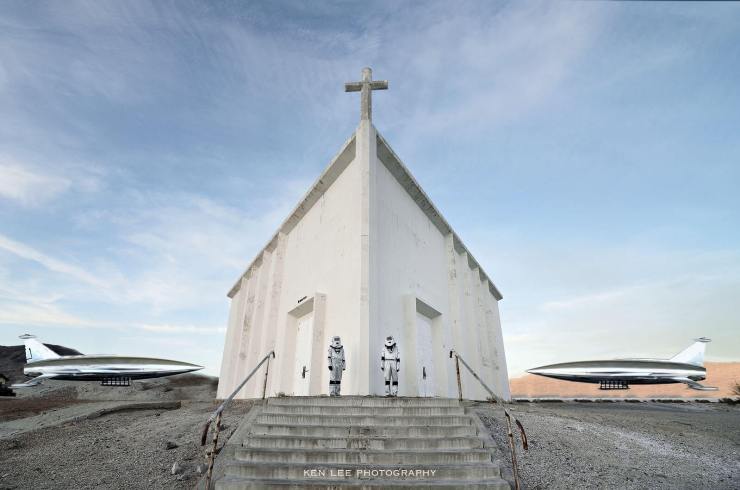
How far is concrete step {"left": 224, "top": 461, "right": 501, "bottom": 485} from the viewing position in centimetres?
495

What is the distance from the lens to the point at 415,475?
4961 millimetres

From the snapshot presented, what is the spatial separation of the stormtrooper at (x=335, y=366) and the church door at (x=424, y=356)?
3.15 m

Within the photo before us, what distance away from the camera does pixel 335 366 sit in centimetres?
877

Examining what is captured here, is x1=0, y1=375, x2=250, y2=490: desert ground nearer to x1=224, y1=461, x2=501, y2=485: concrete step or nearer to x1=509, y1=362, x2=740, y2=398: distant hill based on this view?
x1=224, y1=461, x2=501, y2=485: concrete step

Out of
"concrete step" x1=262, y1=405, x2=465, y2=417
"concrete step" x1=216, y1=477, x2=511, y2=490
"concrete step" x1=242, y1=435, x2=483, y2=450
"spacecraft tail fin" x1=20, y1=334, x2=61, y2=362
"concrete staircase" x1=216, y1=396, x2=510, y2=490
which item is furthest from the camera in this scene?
"spacecraft tail fin" x1=20, y1=334, x2=61, y2=362

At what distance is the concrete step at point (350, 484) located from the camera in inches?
185

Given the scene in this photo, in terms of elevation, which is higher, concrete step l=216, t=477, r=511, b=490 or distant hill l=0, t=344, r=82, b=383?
distant hill l=0, t=344, r=82, b=383

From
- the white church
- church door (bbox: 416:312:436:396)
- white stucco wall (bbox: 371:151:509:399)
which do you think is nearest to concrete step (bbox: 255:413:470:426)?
the white church

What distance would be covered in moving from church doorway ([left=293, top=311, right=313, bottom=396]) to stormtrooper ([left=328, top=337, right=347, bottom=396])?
228cm

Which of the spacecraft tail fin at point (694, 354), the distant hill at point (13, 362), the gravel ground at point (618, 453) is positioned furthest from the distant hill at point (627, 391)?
the distant hill at point (13, 362)

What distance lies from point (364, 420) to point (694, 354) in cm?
2239

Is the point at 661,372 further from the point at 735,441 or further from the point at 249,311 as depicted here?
the point at 249,311

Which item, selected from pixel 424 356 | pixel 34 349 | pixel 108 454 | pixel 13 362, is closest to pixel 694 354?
pixel 424 356

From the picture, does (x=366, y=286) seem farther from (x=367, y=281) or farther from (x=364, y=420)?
(x=364, y=420)
